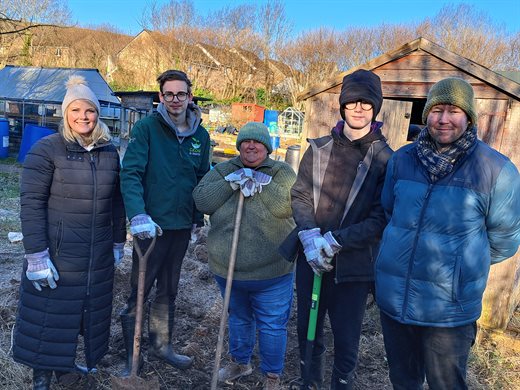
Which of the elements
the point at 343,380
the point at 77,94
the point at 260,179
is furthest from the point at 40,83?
the point at 343,380

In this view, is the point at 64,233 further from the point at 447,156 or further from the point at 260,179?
the point at 447,156

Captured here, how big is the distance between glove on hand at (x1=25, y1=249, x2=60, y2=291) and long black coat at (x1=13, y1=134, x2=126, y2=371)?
44 millimetres

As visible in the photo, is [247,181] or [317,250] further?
[247,181]

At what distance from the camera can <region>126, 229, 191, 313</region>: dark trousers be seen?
9.23ft

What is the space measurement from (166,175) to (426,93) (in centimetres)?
309

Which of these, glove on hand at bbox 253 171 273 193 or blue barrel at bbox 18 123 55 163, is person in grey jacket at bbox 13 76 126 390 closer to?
glove on hand at bbox 253 171 273 193

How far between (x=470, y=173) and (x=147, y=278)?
6.82ft

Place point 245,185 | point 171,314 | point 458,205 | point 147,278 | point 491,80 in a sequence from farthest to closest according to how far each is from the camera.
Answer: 1. point 491,80
2. point 171,314
3. point 147,278
4. point 245,185
5. point 458,205

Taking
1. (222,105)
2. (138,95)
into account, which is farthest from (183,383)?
(222,105)

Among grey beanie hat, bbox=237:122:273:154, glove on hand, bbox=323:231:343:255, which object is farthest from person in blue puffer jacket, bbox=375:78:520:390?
grey beanie hat, bbox=237:122:273:154

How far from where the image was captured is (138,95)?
14.5 meters

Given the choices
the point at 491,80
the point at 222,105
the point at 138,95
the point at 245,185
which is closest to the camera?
the point at 245,185

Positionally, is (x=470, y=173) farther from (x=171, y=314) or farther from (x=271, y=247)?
(x=171, y=314)

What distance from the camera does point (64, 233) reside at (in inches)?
93.6
